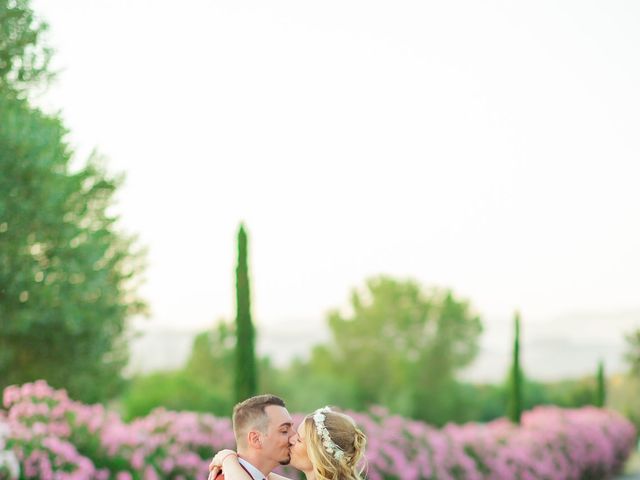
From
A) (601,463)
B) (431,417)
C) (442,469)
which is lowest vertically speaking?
(431,417)

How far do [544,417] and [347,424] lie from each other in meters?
18.6

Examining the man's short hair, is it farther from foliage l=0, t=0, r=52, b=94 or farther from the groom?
foliage l=0, t=0, r=52, b=94

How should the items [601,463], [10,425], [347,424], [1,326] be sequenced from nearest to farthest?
1. [347,424]
2. [10,425]
3. [1,326]
4. [601,463]

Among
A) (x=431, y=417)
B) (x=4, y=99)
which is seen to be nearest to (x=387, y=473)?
(x=4, y=99)

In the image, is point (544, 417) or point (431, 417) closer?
point (544, 417)

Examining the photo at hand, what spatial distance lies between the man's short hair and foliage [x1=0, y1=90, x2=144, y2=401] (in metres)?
11.8

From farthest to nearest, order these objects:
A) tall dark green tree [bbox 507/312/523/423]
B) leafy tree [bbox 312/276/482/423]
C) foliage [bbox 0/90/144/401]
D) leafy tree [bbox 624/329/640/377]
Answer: leafy tree [bbox 312/276/482/423] < leafy tree [bbox 624/329/640/377] < tall dark green tree [bbox 507/312/523/423] < foliage [bbox 0/90/144/401]

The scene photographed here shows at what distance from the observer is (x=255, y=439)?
167 inches

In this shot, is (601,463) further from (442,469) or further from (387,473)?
(387,473)

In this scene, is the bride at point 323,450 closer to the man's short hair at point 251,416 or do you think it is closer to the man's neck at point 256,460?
the man's neck at point 256,460

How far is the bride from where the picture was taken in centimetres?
444

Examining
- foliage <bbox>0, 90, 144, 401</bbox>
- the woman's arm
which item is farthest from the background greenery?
the woman's arm

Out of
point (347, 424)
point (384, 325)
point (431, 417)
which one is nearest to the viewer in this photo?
point (347, 424)

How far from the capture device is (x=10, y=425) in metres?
9.95
